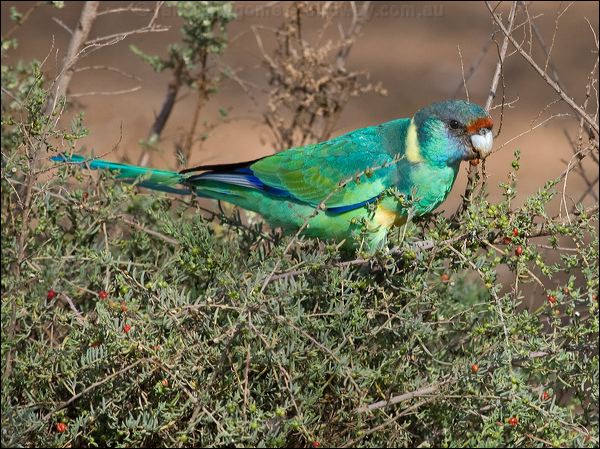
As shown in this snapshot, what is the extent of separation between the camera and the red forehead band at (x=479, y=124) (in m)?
2.98

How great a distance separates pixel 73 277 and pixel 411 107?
5.24 meters

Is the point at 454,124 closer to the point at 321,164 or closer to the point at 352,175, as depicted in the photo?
the point at 352,175

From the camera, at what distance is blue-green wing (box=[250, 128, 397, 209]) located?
10.7 ft

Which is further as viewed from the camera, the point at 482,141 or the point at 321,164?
the point at 321,164

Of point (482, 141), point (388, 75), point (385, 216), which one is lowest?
point (385, 216)

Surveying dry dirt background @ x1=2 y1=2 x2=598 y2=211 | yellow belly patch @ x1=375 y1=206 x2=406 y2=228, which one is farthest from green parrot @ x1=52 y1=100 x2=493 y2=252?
dry dirt background @ x1=2 y1=2 x2=598 y2=211

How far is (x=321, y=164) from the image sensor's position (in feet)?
10.9

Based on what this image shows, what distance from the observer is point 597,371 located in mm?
2500

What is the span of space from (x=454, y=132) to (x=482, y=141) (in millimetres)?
133

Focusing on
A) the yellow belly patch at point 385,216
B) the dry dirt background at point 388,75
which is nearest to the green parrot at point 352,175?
the yellow belly patch at point 385,216

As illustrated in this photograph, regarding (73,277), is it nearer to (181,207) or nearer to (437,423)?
(181,207)

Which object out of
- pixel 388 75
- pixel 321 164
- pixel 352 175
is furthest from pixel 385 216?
pixel 388 75

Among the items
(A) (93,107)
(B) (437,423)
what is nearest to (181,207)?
(B) (437,423)

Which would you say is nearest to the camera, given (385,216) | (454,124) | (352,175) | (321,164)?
(385,216)
